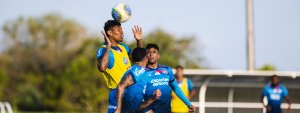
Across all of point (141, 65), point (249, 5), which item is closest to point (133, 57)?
point (141, 65)

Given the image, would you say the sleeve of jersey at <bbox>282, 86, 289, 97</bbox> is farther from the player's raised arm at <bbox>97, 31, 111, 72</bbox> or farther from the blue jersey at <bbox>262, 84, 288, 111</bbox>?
the player's raised arm at <bbox>97, 31, 111, 72</bbox>

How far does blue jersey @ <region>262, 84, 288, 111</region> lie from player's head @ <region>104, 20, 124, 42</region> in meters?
11.9

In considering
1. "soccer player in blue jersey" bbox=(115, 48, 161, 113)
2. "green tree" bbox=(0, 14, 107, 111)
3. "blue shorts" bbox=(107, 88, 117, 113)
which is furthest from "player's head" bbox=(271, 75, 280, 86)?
"green tree" bbox=(0, 14, 107, 111)

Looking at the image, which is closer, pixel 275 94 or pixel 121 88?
pixel 121 88

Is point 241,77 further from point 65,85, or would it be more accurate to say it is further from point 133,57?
point 65,85

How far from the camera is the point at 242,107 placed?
2580cm

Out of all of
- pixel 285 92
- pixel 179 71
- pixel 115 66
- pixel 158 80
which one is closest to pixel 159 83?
pixel 158 80

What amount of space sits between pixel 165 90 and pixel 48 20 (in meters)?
73.2

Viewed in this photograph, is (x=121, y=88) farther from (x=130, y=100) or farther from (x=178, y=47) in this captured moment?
(x=178, y=47)

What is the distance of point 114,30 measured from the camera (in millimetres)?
13117

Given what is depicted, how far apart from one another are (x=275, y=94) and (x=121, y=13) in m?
12.0

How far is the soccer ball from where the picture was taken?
44.3 feet

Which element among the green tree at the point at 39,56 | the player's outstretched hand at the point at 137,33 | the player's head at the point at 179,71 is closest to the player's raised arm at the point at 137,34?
the player's outstretched hand at the point at 137,33

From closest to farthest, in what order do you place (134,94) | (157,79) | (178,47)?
(134,94)
(157,79)
(178,47)
